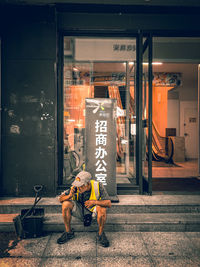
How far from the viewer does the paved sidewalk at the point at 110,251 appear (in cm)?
312

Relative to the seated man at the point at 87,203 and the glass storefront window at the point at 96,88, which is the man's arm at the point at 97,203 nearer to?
the seated man at the point at 87,203

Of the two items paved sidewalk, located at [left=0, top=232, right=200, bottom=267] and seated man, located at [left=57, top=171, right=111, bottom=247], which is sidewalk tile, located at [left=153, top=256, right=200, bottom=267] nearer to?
paved sidewalk, located at [left=0, top=232, right=200, bottom=267]

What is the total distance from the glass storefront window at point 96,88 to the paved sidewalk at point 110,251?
6.43 ft

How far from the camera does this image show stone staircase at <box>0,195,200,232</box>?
4.07m

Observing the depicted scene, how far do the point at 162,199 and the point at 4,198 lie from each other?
3.18 meters

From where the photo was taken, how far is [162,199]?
4793 millimetres

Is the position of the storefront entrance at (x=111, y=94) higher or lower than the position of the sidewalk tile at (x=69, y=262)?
higher

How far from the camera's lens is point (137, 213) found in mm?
4465

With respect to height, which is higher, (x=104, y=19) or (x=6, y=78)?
(x=104, y=19)

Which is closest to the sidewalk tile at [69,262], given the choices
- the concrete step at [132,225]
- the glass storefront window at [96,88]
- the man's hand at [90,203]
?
the man's hand at [90,203]

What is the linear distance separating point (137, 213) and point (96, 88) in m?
3.15

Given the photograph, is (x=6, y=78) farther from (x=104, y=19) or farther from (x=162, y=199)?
(x=162, y=199)

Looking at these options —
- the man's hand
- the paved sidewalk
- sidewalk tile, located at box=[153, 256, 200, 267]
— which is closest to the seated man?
the man's hand

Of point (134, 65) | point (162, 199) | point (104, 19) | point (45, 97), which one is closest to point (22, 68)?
point (45, 97)
